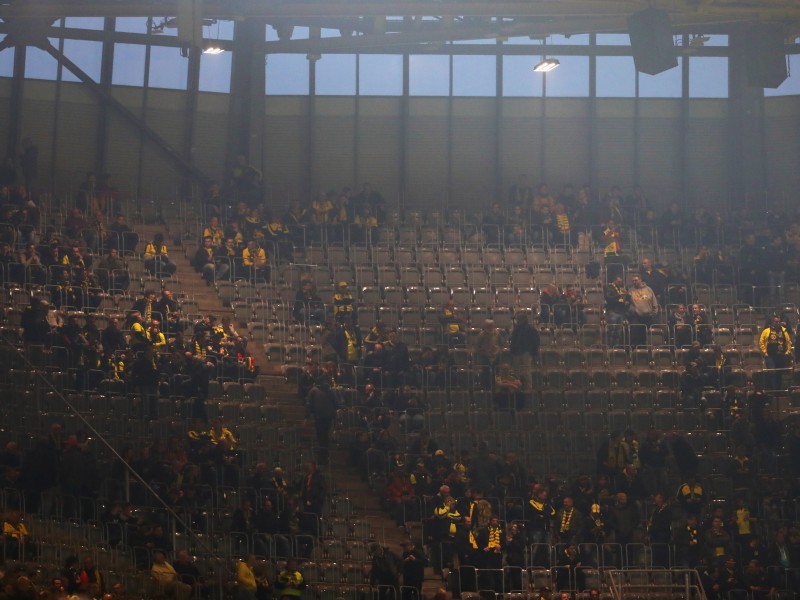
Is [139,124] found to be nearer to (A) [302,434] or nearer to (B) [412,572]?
(A) [302,434]

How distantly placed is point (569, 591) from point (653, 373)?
7434 mm

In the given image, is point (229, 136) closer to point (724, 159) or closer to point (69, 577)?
point (724, 159)

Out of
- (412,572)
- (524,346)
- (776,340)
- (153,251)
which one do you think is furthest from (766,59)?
(153,251)

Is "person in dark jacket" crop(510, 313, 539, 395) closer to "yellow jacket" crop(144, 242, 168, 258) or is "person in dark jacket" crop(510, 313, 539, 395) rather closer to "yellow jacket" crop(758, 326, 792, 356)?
"yellow jacket" crop(758, 326, 792, 356)

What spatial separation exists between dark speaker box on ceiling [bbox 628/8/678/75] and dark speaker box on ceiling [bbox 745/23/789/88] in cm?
204

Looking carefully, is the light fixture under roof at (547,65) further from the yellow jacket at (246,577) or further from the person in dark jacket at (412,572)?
the yellow jacket at (246,577)

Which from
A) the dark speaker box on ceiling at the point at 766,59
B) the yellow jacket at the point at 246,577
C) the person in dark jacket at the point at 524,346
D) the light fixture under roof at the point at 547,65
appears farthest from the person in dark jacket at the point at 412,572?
the light fixture under roof at the point at 547,65

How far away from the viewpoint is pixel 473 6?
989 inches

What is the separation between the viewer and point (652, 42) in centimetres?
2075

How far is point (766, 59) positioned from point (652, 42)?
247 centimetres

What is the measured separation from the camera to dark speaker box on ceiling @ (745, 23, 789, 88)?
2203 cm

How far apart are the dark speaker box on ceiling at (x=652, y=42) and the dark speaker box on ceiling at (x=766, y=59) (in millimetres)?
2037

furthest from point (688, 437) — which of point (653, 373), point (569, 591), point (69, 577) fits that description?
point (69, 577)

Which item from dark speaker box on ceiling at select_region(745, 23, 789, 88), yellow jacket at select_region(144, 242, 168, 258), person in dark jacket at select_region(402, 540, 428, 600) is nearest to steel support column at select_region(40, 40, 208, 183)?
yellow jacket at select_region(144, 242, 168, 258)
